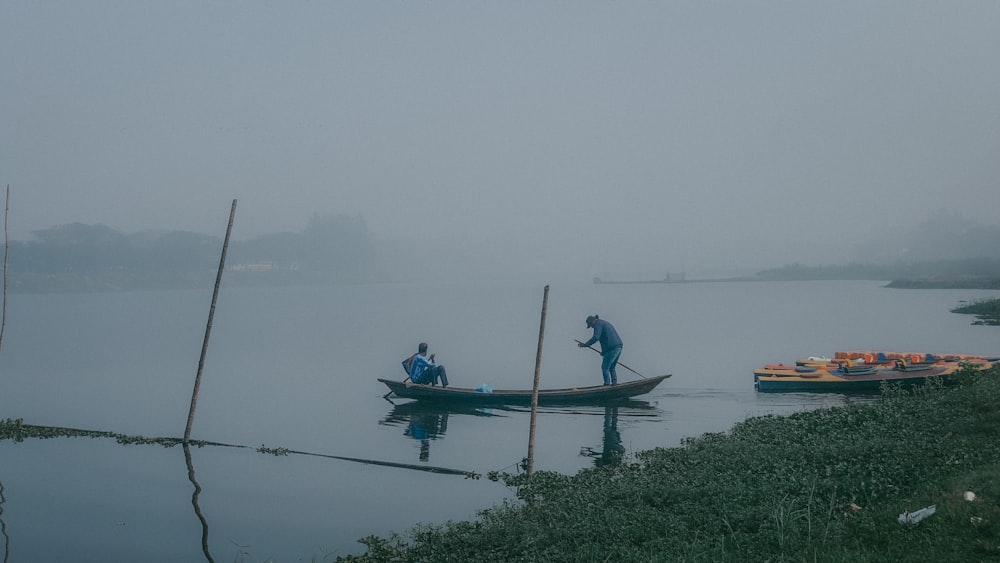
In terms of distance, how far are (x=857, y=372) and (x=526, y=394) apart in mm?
12019

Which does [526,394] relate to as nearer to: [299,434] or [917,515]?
[299,434]

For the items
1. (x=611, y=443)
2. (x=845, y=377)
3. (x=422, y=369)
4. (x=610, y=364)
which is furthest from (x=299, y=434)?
(x=845, y=377)

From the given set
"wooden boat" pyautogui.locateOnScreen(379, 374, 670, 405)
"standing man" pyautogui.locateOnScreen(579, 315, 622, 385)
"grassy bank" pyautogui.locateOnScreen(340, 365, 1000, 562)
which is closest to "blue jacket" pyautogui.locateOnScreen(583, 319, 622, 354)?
"standing man" pyautogui.locateOnScreen(579, 315, 622, 385)

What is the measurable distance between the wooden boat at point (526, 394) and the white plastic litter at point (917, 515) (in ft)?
54.3

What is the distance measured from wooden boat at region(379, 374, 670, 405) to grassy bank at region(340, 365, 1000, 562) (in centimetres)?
928

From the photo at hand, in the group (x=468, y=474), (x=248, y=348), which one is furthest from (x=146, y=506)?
(x=248, y=348)

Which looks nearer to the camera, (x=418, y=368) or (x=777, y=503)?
(x=777, y=503)

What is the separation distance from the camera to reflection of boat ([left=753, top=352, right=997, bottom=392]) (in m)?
25.4

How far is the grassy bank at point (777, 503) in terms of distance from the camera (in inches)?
366

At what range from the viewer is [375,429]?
26.4m

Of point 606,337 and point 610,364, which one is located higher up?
point 606,337

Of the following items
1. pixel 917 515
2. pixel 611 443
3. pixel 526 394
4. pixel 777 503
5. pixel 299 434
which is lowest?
pixel 299 434

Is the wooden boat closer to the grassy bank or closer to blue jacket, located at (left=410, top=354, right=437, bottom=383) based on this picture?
blue jacket, located at (left=410, top=354, right=437, bottom=383)

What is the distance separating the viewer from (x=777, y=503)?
445 inches
